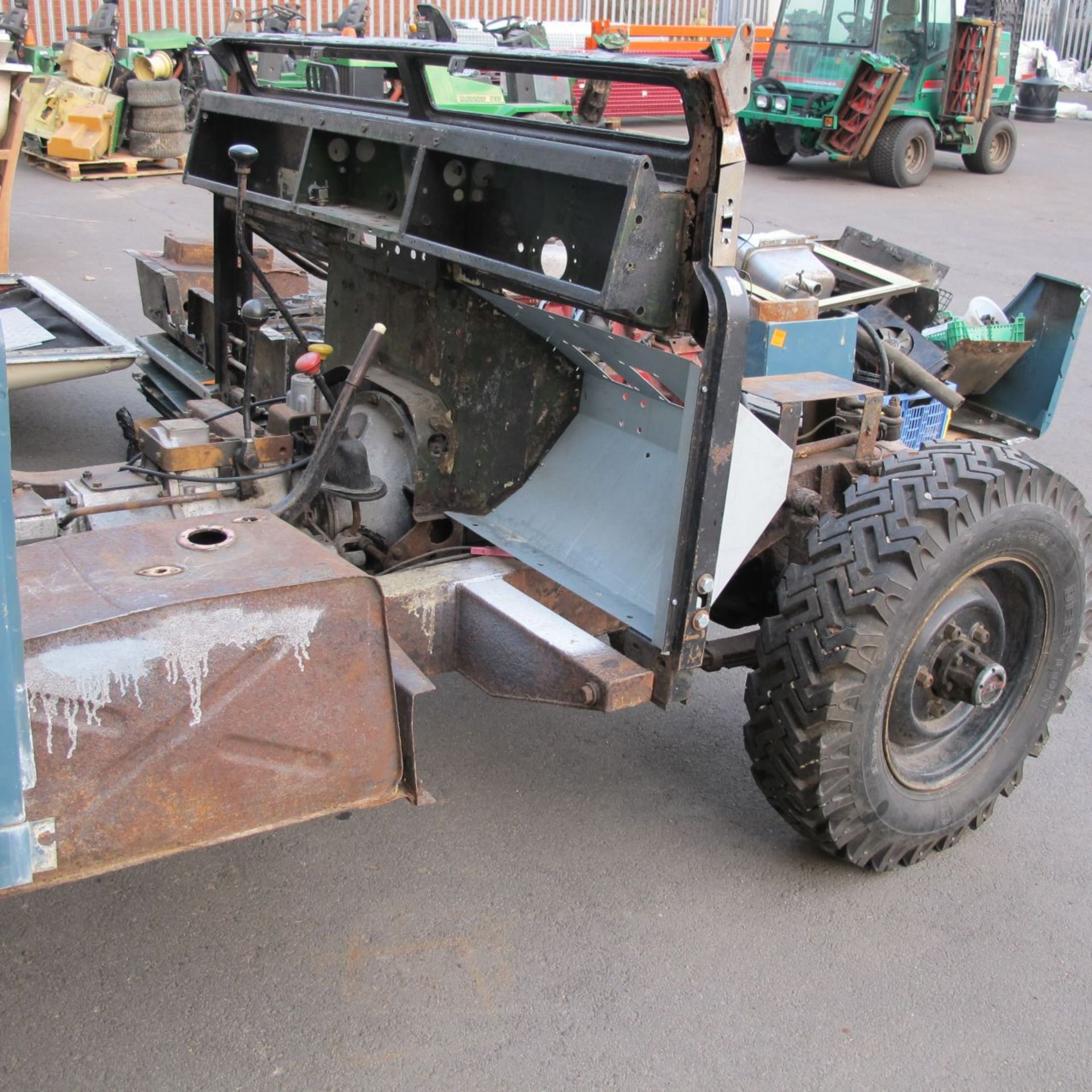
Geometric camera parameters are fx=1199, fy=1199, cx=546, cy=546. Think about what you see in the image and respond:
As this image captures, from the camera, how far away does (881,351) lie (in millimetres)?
4941

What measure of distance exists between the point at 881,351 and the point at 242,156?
9.41 ft

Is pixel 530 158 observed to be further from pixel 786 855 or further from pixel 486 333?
pixel 786 855

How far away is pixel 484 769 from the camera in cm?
362

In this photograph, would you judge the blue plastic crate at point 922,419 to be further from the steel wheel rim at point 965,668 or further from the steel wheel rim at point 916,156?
the steel wheel rim at point 916,156

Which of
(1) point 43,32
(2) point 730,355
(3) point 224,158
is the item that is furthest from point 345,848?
(1) point 43,32

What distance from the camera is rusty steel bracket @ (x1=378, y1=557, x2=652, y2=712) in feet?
8.84

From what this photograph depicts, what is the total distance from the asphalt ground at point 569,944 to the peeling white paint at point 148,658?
910 millimetres

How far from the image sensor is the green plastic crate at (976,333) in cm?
578

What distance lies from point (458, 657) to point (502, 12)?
21183 mm

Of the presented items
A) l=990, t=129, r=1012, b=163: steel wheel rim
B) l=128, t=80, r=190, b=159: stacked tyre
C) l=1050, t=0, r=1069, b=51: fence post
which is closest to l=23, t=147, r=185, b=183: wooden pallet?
l=128, t=80, r=190, b=159: stacked tyre

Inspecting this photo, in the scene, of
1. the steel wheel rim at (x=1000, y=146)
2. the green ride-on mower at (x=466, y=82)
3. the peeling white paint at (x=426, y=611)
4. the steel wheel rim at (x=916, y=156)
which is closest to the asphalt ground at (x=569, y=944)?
the peeling white paint at (x=426, y=611)

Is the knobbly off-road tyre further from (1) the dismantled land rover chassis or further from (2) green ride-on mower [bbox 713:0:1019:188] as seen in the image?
(2) green ride-on mower [bbox 713:0:1019:188]

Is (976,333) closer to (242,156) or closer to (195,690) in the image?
(242,156)

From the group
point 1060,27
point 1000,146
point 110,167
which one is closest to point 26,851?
point 110,167
